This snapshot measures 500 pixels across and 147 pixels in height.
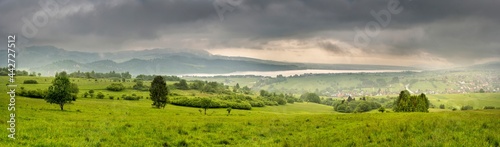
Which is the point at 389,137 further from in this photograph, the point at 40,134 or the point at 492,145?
the point at 40,134

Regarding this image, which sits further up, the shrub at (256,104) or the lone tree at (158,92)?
the lone tree at (158,92)

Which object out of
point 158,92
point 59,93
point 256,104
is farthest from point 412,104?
point 256,104

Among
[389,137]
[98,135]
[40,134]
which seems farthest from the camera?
[98,135]

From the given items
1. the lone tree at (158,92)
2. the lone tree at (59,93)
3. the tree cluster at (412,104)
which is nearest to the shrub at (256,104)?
the lone tree at (158,92)

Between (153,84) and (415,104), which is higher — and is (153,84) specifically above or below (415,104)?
above

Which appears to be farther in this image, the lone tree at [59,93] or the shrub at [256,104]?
the shrub at [256,104]

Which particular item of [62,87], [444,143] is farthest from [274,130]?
[62,87]

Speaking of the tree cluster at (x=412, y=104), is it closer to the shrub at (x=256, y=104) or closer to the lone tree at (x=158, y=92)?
the lone tree at (x=158, y=92)

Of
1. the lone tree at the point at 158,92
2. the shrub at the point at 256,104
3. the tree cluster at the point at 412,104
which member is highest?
the lone tree at the point at 158,92

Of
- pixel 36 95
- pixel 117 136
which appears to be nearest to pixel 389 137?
pixel 117 136

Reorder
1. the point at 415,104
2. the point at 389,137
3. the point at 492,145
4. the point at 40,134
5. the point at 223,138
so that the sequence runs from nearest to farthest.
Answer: the point at 492,145 < the point at 389,137 < the point at 40,134 < the point at 223,138 < the point at 415,104

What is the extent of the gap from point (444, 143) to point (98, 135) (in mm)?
19665

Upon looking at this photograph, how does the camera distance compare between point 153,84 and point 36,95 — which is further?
point 36,95

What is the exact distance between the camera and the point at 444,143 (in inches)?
512
